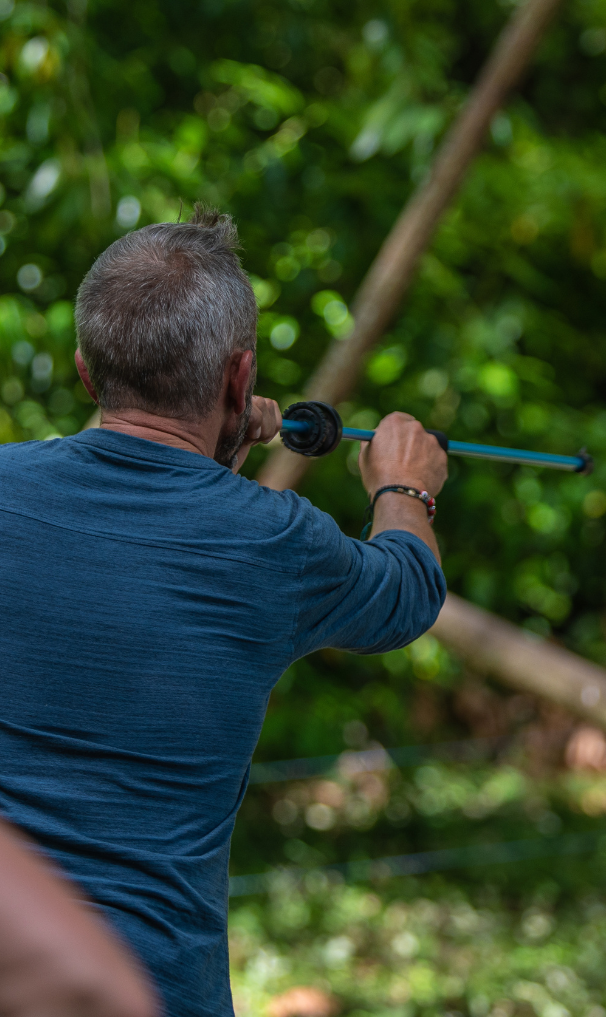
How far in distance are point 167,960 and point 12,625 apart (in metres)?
0.34

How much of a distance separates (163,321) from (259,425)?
9.8 inches

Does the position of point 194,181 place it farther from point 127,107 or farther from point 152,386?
point 152,386

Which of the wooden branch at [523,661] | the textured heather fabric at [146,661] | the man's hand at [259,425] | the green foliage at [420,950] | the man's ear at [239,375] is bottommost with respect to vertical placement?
the green foliage at [420,950]

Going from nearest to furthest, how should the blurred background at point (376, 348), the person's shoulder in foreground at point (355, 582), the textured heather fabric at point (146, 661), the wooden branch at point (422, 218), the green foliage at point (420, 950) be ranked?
the textured heather fabric at point (146, 661)
the person's shoulder in foreground at point (355, 582)
the wooden branch at point (422, 218)
the blurred background at point (376, 348)
the green foliage at point (420, 950)

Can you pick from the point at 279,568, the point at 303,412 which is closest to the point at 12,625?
the point at 279,568

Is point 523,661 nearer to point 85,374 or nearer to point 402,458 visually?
point 402,458

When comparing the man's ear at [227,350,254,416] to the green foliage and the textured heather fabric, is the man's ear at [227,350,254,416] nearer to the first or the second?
the textured heather fabric

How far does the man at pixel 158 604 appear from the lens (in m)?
0.89

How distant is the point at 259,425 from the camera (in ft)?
3.93

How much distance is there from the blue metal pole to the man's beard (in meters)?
0.21

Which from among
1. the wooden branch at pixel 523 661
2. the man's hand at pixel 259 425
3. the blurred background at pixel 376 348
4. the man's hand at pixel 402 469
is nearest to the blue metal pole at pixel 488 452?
the man's hand at pixel 402 469

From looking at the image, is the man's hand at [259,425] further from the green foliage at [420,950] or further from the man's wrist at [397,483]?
the green foliage at [420,950]

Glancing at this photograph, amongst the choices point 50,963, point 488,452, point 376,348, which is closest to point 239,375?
point 488,452

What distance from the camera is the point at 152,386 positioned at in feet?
3.29
